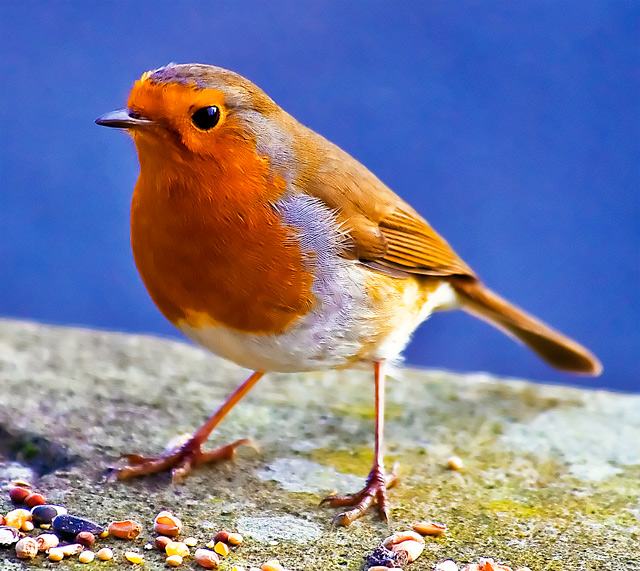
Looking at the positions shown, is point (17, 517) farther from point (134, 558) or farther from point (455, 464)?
point (455, 464)

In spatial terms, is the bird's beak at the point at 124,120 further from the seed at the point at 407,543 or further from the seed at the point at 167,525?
the seed at the point at 407,543

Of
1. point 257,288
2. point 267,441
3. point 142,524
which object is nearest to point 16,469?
point 142,524

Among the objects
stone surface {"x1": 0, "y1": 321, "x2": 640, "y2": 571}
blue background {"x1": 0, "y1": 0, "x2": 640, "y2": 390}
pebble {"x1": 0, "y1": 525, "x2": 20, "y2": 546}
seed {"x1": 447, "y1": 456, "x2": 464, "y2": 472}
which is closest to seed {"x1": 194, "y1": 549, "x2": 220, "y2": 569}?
stone surface {"x1": 0, "y1": 321, "x2": 640, "y2": 571}

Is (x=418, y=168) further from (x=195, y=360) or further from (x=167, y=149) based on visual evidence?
(x=167, y=149)

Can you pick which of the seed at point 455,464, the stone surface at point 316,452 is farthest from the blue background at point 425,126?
the seed at point 455,464

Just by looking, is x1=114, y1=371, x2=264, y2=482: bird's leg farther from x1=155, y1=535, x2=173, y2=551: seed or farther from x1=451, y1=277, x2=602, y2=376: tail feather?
x1=451, y1=277, x2=602, y2=376: tail feather
